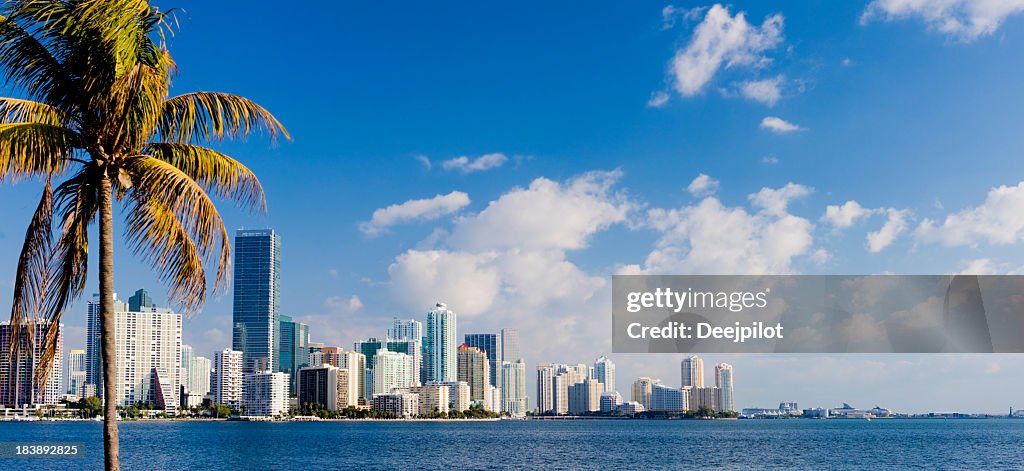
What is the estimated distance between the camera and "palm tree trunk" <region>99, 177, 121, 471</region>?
9102mm

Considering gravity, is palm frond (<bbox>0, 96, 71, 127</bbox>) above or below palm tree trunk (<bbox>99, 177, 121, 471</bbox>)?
above

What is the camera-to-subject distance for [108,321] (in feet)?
30.5

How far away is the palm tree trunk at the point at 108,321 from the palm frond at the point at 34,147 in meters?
0.48

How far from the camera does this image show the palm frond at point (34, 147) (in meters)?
8.77

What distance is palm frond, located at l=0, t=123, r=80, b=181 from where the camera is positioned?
8.77 m

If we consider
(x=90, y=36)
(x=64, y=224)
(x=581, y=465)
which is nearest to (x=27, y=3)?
(x=90, y=36)

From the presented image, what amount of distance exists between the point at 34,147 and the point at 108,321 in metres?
1.71

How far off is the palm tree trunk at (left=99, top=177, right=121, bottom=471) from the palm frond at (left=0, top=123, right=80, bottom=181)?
48 cm

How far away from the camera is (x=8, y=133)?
344 inches

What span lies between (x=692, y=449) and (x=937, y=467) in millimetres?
25255

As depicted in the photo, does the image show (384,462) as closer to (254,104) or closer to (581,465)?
(581,465)

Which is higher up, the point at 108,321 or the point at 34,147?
the point at 34,147

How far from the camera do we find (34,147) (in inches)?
354

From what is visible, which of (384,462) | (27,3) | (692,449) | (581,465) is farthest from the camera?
(692,449)
